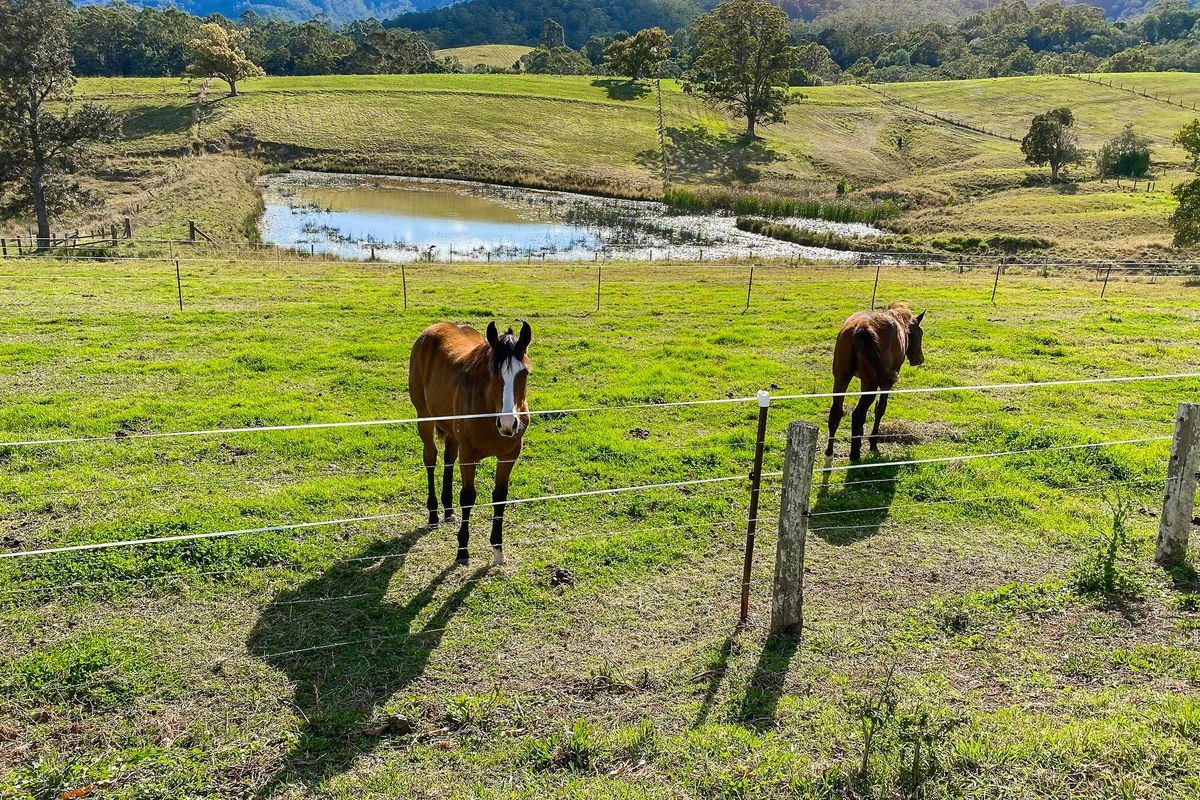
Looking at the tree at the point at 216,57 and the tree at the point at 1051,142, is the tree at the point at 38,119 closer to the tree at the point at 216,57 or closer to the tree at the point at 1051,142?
the tree at the point at 216,57

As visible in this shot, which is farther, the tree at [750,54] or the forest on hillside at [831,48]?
the forest on hillside at [831,48]

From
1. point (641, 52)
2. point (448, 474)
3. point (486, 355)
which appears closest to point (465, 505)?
point (448, 474)

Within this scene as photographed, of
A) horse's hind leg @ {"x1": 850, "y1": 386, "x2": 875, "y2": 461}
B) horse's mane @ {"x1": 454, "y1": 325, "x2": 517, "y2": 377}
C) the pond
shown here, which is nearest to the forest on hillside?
the pond

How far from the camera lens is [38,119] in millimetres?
31125

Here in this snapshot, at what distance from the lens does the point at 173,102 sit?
69.2 m

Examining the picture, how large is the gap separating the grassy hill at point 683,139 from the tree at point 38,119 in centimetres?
1763

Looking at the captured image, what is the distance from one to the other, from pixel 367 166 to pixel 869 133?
56.5 meters

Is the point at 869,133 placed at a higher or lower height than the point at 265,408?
higher

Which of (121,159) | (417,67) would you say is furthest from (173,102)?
(417,67)

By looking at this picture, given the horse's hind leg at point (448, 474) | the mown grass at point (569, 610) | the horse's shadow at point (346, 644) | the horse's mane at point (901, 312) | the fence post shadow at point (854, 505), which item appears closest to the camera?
the mown grass at point (569, 610)

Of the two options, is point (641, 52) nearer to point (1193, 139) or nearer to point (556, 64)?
point (556, 64)

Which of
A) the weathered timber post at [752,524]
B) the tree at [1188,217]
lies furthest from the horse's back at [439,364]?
the tree at [1188,217]

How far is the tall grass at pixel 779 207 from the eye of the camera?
49.9m

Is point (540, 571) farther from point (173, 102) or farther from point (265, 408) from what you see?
point (173, 102)
